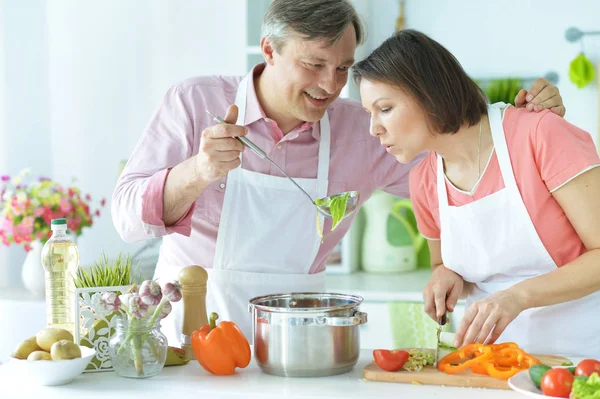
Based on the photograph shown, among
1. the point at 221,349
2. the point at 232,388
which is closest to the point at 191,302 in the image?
the point at 221,349

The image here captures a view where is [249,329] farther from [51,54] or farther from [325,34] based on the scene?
[51,54]

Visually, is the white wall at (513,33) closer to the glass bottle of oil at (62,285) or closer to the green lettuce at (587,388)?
the glass bottle of oil at (62,285)

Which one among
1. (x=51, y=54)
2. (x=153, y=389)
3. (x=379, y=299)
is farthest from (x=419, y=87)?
(x=51, y=54)

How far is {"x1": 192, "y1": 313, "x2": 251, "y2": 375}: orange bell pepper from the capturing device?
173cm

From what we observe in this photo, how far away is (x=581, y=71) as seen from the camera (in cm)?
384

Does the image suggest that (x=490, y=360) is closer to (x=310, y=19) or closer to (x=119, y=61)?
(x=310, y=19)

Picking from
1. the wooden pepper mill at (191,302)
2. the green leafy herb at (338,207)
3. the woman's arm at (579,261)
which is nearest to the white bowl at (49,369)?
the wooden pepper mill at (191,302)

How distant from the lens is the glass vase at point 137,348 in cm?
169

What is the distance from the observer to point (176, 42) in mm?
3939

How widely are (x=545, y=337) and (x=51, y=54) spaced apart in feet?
9.40

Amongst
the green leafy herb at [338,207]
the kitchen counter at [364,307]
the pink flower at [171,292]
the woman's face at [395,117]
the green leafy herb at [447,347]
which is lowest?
the kitchen counter at [364,307]

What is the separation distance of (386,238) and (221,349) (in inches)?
92.5

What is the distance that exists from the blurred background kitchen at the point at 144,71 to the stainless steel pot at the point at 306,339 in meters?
2.11

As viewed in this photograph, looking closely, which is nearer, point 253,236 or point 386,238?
point 253,236
